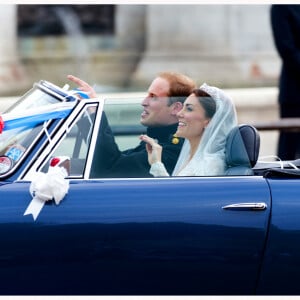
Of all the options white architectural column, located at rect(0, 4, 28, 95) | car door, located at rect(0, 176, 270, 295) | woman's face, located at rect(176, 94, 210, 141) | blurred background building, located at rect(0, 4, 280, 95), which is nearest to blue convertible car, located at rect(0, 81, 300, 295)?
car door, located at rect(0, 176, 270, 295)

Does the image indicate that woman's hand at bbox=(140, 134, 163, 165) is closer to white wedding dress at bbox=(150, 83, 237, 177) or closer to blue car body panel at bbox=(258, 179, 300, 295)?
white wedding dress at bbox=(150, 83, 237, 177)

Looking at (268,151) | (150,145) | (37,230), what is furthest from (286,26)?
(37,230)

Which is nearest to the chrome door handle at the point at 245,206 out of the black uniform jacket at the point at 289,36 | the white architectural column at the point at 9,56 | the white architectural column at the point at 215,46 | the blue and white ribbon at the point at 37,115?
the blue and white ribbon at the point at 37,115

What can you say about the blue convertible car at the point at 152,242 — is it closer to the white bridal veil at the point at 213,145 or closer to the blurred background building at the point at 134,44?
the white bridal veil at the point at 213,145

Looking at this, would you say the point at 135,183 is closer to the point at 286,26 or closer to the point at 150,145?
the point at 150,145

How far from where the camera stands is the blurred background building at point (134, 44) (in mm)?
15617

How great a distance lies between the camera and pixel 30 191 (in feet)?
15.8

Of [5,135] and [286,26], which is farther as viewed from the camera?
[286,26]

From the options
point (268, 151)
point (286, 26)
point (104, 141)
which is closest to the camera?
point (104, 141)

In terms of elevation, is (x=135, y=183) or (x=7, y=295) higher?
(x=135, y=183)

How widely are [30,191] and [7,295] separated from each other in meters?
0.45

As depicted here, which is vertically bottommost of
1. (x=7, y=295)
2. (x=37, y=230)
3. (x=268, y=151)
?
(x=268, y=151)

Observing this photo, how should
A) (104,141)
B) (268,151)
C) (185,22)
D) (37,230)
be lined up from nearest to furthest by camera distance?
(37,230), (104,141), (268,151), (185,22)

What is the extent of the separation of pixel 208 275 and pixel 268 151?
6.75 m
